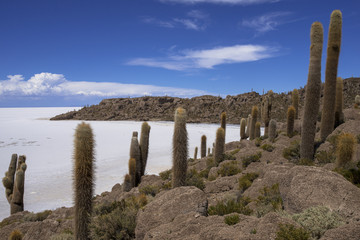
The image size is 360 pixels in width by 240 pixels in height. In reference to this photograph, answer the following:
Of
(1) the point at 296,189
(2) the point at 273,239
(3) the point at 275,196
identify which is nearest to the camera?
(2) the point at 273,239

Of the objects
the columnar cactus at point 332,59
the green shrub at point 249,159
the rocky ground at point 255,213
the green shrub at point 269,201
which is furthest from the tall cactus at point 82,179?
the columnar cactus at point 332,59

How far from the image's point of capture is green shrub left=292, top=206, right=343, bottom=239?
397cm

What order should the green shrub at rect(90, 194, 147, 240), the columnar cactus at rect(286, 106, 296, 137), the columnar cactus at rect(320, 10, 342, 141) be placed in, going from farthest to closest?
1. the columnar cactus at rect(286, 106, 296, 137)
2. the columnar cactus at rect(320, 10, 342, 141)
3. the green shrub at rect(90, 194, 147, 240)

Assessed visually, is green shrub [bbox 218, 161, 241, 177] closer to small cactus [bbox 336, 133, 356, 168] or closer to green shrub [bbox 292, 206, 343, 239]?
small cactus [bbox 336, 133, 356, 168]

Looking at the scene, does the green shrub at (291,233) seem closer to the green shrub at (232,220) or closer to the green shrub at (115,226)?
the green shrub at (232,220)

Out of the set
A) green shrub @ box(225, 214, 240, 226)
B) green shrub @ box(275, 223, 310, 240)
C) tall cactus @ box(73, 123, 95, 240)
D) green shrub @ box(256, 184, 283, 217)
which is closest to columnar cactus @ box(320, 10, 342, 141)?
green shrub @ box(256, 184, 283, 217)

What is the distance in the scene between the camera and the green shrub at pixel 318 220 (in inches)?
156

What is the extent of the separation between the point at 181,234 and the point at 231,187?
5944 mm

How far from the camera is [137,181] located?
1482 cm

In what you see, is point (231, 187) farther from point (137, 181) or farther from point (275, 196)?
point (137, 181)

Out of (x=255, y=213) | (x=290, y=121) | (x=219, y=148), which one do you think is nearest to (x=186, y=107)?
(x=290, y=121)

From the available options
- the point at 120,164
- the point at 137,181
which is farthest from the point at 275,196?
the point at 120,164

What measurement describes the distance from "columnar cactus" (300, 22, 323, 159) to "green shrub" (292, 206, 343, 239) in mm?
7385

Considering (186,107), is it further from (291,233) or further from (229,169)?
(291,233)
